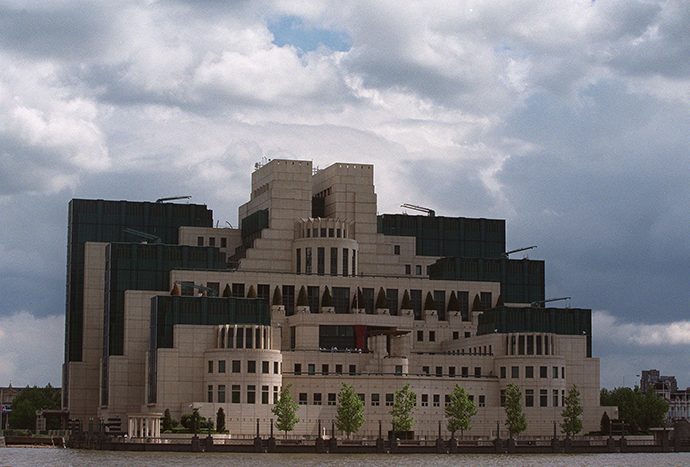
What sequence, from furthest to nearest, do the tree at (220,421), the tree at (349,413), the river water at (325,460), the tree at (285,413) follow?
the tree at (285,413), the tree at (220,421), the tree at (349,413), the river water at (325,460)

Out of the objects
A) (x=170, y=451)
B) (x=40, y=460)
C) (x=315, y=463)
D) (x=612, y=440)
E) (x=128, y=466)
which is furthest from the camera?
(x=612, y=440)

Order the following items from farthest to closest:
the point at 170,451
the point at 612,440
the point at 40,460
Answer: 1. the point at 612,440
2. the point at 170,451
3. the point at 40,460

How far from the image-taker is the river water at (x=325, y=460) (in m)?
152

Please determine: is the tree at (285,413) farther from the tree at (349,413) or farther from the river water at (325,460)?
the river water at (325,460)

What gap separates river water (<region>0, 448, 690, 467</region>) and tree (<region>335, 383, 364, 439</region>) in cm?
1945

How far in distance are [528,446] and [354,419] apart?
27.0 metres

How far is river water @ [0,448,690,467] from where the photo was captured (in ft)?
498

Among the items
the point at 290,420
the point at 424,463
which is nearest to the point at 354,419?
the point at 290,420

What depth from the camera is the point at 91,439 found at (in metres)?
195

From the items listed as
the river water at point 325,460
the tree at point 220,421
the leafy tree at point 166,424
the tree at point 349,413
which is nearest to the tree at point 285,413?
the tree at point 349,413

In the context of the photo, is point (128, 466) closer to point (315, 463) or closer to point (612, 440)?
point (315, 463)

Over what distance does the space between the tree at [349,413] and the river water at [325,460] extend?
19451mm

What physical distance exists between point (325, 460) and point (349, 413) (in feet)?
114

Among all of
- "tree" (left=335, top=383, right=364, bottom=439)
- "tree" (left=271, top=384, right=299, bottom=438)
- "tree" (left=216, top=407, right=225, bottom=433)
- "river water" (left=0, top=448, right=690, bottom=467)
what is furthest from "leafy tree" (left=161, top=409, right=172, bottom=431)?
"tree" (left=335, top=383, right=364, bottom=439)
